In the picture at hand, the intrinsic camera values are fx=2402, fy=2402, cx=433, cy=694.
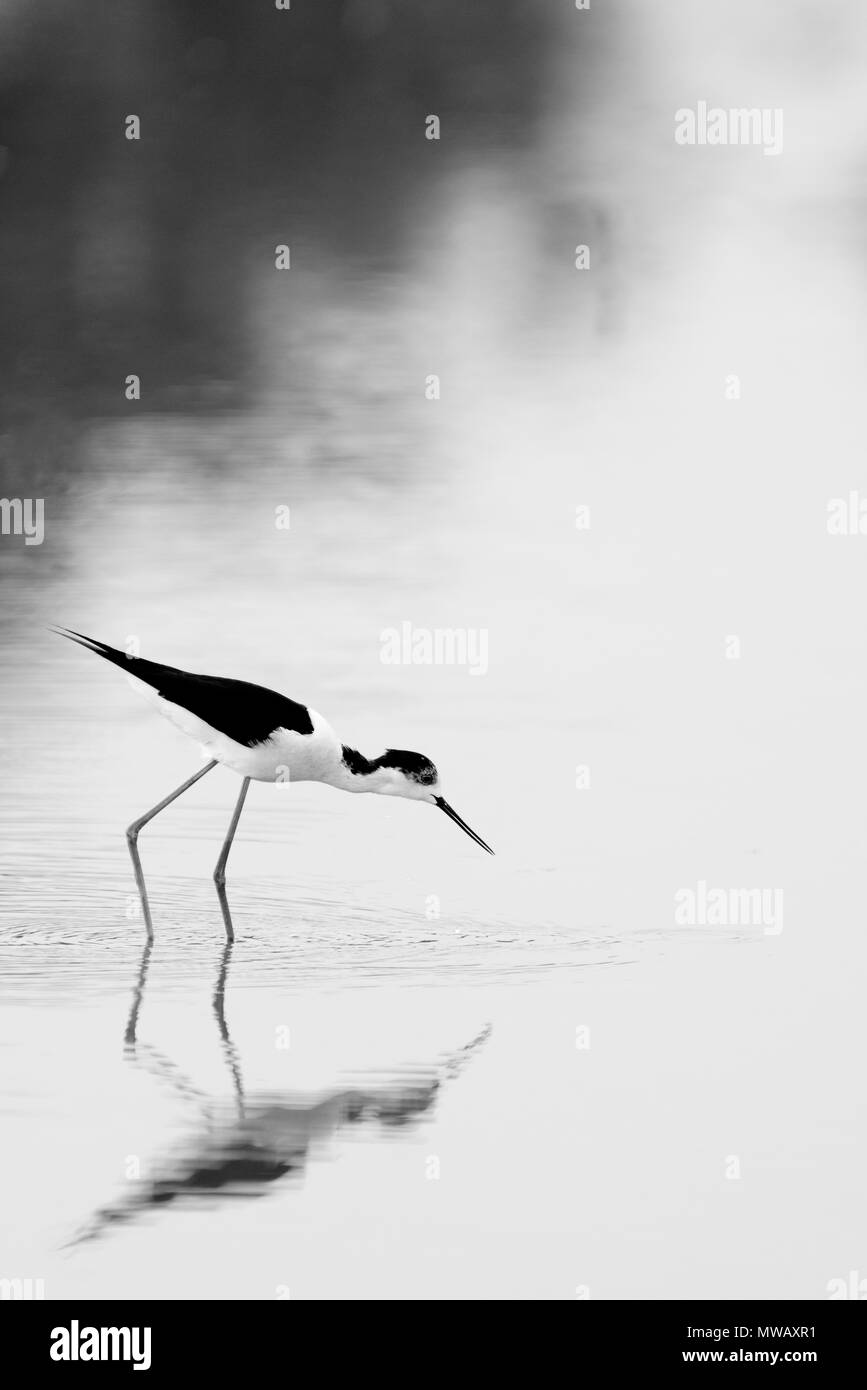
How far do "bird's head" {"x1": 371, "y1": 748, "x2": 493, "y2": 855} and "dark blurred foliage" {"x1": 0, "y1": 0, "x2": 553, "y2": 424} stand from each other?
289 inches

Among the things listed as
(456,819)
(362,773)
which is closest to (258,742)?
(362,773)

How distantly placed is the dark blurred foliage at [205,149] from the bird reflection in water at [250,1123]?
32.5 ft

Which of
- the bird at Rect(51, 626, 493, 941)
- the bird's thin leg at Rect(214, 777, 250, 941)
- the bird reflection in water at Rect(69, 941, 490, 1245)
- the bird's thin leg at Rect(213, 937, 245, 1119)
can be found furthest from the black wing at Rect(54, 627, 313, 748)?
the bird reflection in water at Rect(69, 941, 490, 1245)

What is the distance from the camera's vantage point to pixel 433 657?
11.6 m

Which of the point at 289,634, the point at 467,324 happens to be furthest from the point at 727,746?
the point at 467,324

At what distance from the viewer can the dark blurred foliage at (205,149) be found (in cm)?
1675

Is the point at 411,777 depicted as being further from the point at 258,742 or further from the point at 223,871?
the point at 223,871

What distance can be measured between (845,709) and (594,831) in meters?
1.85

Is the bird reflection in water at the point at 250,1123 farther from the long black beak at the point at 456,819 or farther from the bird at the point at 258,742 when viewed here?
the long black beak at the point at 456,819

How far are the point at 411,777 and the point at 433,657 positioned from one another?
9.34 feet

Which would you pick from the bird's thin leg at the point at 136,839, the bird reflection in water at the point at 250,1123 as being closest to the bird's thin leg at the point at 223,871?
the bird's thin leg at the point at 136,839

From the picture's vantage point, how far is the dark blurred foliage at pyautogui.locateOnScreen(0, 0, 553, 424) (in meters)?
16.8

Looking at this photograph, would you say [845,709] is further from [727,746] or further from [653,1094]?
[653,1094]

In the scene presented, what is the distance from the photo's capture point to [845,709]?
34.3 ft
